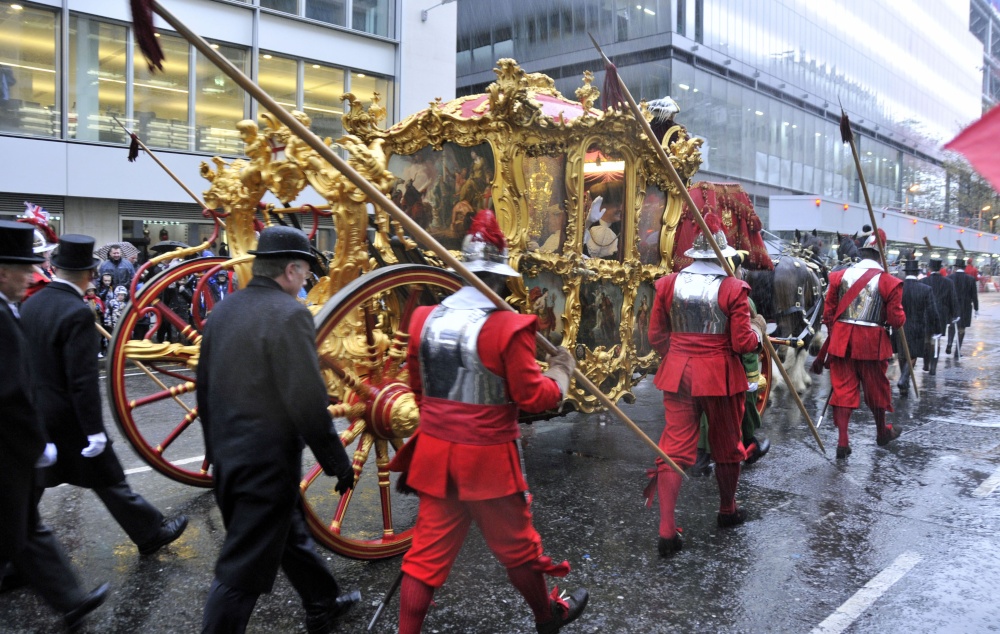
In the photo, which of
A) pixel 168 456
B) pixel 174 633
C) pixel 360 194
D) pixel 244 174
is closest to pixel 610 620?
pixel 174 633

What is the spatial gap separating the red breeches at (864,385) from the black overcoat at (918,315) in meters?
4.07

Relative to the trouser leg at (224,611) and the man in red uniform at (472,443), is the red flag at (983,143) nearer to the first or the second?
the man in red uniform at (472,443)

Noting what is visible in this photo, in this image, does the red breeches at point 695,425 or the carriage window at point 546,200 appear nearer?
the red breeches at point 695,425

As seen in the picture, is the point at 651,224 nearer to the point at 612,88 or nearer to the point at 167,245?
the point at 612,88

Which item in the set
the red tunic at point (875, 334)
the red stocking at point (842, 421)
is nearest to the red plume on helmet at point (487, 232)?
the red stocking at point (842, 421)

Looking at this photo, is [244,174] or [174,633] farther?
[244,174]

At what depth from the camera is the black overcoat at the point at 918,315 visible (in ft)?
35.9

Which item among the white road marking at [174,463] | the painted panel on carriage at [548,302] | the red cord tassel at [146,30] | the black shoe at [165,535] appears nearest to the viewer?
the red cord tassel at [146,30]

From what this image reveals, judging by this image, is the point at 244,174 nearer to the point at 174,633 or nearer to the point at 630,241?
the point at 174,633

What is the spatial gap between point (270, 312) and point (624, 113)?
12.3 feet

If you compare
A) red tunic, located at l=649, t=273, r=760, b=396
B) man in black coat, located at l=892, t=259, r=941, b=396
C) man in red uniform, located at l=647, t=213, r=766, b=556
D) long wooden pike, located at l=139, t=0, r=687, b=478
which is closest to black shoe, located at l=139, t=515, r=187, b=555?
long wooden pike, located at l=139, t=0, r=687, b=478

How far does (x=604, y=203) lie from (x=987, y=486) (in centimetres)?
358

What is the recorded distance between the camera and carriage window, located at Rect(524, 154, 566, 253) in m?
5.94

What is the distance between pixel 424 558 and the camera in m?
3.20
